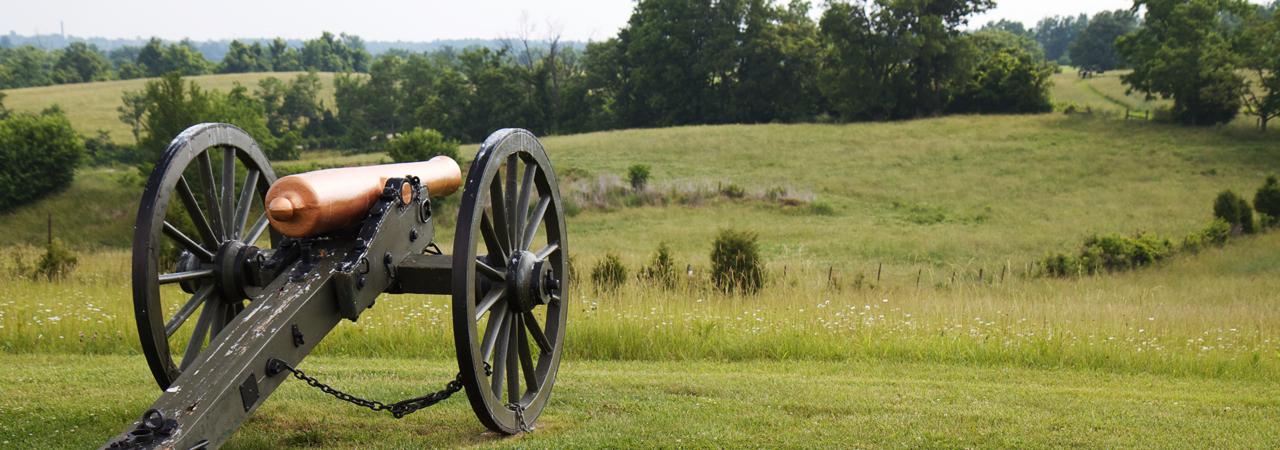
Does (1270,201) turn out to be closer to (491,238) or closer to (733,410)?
(733,410)

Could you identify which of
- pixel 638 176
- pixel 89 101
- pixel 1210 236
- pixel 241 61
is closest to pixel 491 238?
pixel 1210 236

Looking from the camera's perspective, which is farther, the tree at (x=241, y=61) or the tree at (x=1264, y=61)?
the tree at (x=241, y=61)

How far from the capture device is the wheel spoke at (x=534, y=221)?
19.0 feet

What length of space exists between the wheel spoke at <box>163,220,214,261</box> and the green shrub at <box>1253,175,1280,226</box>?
29.8m

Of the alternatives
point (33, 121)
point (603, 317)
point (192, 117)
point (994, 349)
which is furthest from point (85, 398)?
point (33, 121)

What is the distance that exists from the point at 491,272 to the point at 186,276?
1581 millimetres

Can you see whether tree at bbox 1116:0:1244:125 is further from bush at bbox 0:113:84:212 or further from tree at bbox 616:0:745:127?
bush at bbox 0:113:84:212

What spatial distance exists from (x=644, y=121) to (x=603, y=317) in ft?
219

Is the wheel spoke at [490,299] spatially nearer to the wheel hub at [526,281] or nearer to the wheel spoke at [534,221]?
the wheel hub at [526,281]

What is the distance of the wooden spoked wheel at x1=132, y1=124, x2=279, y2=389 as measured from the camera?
194 inches

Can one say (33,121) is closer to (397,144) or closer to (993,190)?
(397,144)

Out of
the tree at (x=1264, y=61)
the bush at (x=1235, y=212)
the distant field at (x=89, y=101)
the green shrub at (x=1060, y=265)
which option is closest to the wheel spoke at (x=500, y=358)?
the green shrub at (x=1060, y=265)

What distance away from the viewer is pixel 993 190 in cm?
3959

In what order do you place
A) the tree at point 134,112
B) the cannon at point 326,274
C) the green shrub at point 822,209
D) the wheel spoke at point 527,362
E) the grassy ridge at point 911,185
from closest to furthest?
the cannon at point 326,274 < the wheel spoke at point 527,362 < the grassy ridge at point 911,185 < the green shrub at point 822,209 < the tree at point 134,112
